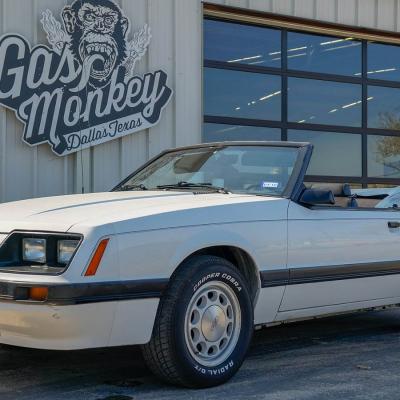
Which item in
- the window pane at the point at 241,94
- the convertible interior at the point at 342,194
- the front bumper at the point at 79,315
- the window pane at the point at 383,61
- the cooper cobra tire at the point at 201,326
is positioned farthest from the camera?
the window pane at the point at 383,61

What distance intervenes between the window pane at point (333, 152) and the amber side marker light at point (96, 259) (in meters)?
8.08

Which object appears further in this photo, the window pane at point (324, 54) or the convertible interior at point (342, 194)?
the window pane at point (324, 54)

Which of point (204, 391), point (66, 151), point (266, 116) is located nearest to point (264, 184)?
point (204, 391)

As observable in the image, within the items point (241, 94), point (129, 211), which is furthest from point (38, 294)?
point (241, 94)

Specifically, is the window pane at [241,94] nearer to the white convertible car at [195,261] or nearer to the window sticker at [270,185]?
the white convertible car at [195,261]

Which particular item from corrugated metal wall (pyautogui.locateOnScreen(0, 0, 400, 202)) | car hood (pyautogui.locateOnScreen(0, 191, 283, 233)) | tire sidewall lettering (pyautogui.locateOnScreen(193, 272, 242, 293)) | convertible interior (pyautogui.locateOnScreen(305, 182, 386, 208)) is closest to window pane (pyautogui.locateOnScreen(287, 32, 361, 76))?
corrugated metal wall (pyautogui.locateOnScreen(0, 0, 400, 202))

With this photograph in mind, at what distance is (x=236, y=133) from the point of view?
1095 cm

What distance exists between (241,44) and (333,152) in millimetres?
2512

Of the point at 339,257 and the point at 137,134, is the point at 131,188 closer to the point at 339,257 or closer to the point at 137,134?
the point at 339,257

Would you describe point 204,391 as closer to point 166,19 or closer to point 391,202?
point 391,202

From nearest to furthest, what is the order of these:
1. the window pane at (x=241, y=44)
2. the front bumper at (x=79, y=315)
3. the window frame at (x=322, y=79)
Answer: the front bumper at (x=79, y=315) → the window pane at (x=241, y=44) → the window frame at (x=322, y=79)

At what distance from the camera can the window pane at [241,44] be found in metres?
10.6

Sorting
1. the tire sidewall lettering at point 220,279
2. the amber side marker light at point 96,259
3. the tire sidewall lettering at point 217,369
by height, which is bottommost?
the tire sidewall lettering at point 217,369

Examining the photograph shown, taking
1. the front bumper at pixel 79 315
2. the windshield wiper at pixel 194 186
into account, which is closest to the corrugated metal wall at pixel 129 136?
the windshield wiper at pixel 194 186
